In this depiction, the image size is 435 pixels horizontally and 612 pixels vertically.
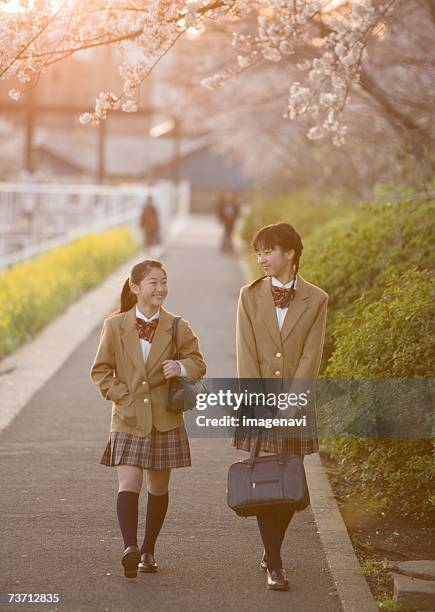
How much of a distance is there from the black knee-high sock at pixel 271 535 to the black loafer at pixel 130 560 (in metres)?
0.57

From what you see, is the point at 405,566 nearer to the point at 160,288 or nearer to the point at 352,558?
the point at 352,558

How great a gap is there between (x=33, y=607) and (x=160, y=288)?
59.4 inches

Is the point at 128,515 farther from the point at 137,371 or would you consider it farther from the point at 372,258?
the point at 372,258

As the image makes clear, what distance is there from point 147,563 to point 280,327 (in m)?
1.25

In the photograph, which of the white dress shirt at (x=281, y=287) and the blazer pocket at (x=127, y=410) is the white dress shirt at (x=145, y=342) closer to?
the blazer pocket at (x=127, y=410)

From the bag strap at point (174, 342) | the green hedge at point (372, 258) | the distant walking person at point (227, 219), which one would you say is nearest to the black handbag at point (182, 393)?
the bag strap at point (174, 342)

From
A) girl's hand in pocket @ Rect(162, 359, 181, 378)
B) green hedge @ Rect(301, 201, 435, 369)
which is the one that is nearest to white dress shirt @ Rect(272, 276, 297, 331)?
girl's hand in pocket @ Rect(162, 359, 181, 378)

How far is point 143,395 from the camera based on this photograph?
5.56m

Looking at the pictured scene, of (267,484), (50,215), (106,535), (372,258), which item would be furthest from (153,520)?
(50,215)

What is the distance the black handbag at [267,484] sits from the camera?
17.4 feet

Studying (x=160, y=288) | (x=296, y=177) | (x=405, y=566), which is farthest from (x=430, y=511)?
(x=296, y=177)

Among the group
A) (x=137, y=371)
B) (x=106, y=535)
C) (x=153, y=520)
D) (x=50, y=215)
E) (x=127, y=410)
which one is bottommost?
(x=106, y=535)

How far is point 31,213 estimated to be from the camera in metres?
23.8

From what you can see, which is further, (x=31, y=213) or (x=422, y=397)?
(x=31, y=213)
